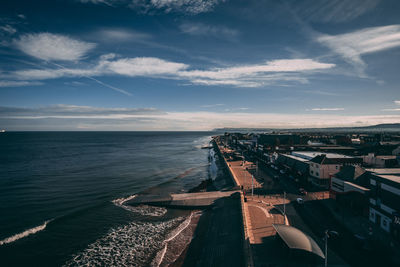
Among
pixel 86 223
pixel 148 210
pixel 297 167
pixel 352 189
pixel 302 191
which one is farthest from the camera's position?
pixel 297 167

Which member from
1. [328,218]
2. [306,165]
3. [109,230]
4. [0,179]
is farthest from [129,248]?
[0,179]

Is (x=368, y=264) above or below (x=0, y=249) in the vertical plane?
above

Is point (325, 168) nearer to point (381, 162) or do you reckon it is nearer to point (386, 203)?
point (386, 203)

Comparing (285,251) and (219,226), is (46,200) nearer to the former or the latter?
(219,226)

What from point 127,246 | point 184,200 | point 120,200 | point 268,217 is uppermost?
point 268,217

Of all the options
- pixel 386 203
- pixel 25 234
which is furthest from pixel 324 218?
pixel 25 234

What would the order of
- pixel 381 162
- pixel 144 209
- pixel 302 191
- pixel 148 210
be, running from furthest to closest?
pixel 381 162, pixel 302 191, pixel 144 209, pixel 148 210

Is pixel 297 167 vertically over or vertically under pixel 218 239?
over
